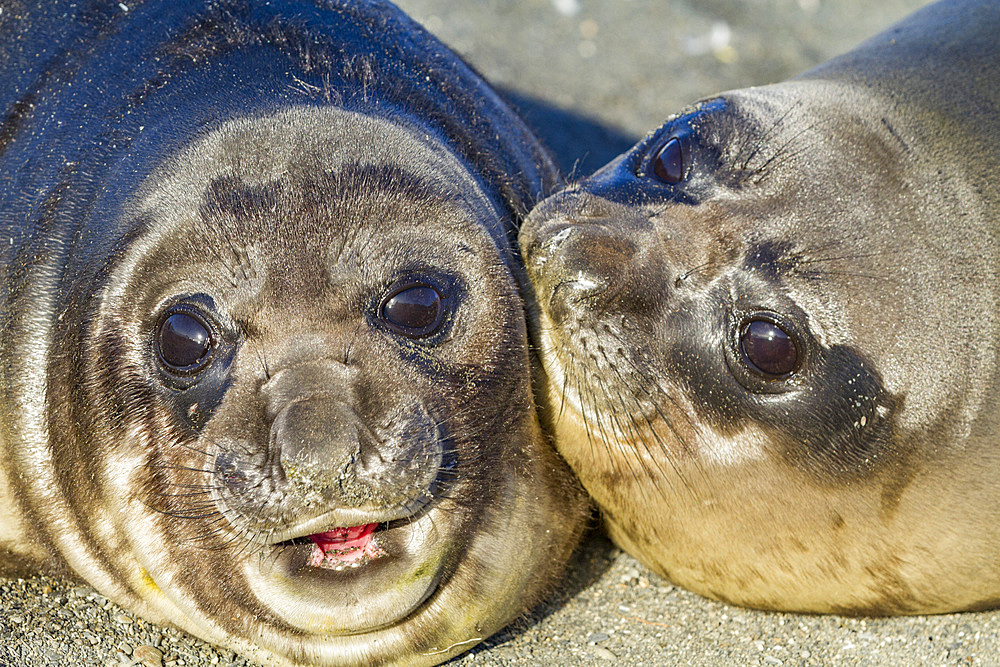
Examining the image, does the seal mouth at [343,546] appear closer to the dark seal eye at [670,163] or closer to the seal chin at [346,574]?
the seal chin at [346,574]

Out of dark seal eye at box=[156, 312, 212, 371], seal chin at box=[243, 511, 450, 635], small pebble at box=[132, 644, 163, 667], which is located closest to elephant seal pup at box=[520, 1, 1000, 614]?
seal chin at box=[243, 511, 450, 635]

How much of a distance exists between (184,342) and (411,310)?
590 millimetres

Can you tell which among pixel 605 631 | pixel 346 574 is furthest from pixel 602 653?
pixel 346 574

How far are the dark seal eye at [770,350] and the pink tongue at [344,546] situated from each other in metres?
1.21

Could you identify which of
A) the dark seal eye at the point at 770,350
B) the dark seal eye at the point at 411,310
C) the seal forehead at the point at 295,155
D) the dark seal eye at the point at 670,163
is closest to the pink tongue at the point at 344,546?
the dark seal eye at the point at 411,310

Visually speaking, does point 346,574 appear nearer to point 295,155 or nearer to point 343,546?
point 343,546

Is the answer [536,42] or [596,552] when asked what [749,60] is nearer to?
[536,42]

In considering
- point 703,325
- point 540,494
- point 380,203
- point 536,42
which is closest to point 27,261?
point 380,203

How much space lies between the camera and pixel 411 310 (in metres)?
3.12

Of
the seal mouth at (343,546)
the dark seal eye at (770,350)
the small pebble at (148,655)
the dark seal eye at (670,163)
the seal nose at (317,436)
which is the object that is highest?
the dark seal eye at (670,163)

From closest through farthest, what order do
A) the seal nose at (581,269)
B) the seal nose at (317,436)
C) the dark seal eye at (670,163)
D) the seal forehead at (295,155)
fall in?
the seal nose at (317,436) < the seal forehead at (295,155) < the seal nose at (581,269) < the dark seal eye at (670,163)

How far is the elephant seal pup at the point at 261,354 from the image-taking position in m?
2.97

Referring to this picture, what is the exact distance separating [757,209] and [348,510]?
159 cm

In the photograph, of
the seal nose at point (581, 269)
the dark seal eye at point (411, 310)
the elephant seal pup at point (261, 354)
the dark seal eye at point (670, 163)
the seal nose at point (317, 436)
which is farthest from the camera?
the dark seal eye at point (670, 163)
